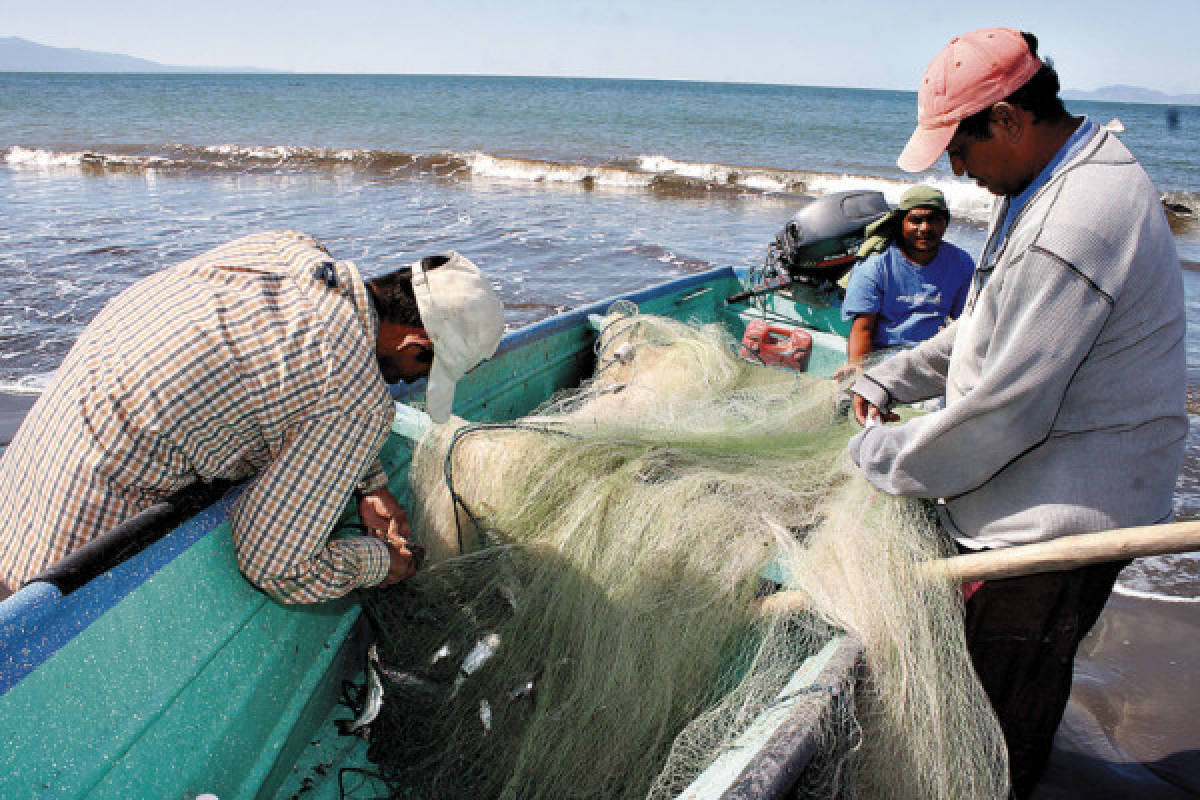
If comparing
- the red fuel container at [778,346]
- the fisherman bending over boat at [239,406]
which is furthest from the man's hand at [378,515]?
the red fuel container at [778,346]

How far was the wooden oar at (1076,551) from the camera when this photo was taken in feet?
6.11

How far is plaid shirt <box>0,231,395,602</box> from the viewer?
1.90m

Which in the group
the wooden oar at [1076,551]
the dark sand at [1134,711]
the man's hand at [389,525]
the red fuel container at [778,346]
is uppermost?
the wooden oar at [1076,551]

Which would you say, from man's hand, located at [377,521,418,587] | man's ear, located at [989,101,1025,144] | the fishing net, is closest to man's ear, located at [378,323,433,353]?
man's hand, located at [377,521,418,587]

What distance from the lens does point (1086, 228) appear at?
1.74 m

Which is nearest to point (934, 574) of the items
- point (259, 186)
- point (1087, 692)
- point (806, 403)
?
point (806, 403)

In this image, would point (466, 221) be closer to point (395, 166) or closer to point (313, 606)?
point (395, 166)

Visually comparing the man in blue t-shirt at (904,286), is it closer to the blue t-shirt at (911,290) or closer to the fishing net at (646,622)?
the blue t-shirt at (911,290)

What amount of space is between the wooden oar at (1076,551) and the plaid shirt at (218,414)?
1.73 meters

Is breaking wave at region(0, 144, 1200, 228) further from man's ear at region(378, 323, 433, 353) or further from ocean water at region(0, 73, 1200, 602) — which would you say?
man's ear at region(378, 323, 433, 353)

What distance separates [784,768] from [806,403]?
226 centimetres

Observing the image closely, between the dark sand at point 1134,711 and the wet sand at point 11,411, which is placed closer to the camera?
the dark sand at point 1134,711

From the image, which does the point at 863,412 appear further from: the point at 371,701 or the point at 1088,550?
the point at 371,701

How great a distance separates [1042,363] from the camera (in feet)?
5.93
